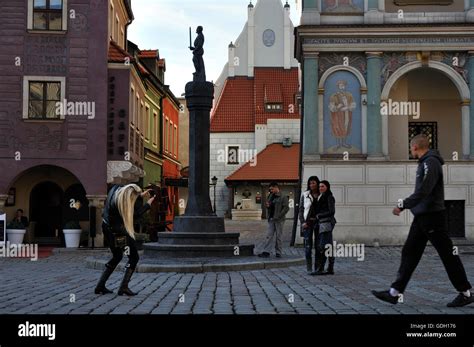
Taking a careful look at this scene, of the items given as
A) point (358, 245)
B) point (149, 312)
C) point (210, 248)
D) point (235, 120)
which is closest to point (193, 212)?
point (210, 248)

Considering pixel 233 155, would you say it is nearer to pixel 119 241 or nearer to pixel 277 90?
pixel 277 90

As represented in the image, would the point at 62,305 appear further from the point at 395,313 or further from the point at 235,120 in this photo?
the point at 235,120

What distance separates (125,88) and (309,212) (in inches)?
538

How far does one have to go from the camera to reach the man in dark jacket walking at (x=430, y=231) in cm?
884

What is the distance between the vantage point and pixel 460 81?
24656 mm

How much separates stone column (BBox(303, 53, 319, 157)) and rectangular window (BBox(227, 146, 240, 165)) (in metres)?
32.1

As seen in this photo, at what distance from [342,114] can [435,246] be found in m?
16.2

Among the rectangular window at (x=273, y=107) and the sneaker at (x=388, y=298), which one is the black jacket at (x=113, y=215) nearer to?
the sneaker at (x=388, y=298)

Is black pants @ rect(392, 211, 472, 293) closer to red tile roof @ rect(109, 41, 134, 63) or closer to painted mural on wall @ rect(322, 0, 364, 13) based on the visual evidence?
painted mural on wall @ rect(322, 0, 364, 13)

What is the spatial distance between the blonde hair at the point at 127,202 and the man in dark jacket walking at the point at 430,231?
150 inches

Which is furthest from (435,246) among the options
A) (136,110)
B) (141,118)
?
(141,118)

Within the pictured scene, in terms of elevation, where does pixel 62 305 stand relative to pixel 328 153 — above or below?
below

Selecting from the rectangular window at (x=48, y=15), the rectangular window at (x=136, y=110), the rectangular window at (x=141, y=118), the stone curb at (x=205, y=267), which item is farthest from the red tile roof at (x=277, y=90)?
the stone curb at (x=205, y=267)

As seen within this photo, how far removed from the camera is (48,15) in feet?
84.8
